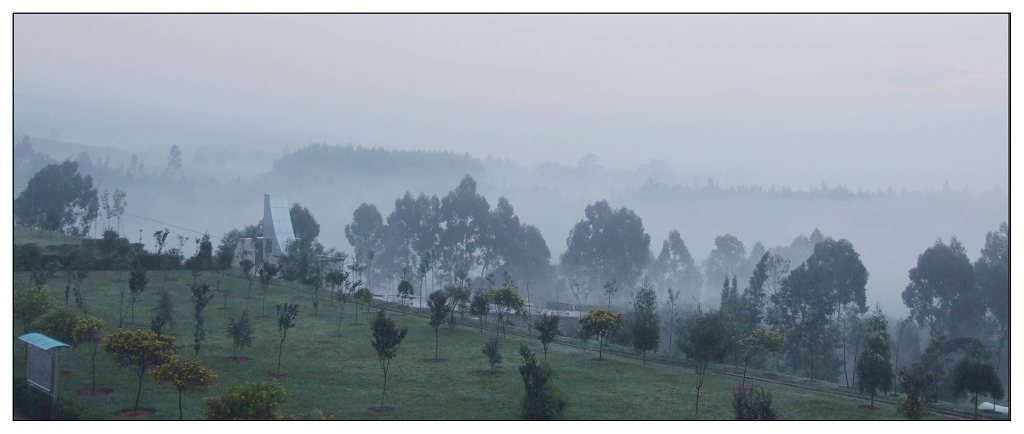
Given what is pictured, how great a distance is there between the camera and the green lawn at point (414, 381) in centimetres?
2344

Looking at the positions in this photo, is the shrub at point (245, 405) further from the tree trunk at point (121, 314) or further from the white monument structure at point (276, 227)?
the white monument structure at point (276, 227)

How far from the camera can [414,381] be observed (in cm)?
2675

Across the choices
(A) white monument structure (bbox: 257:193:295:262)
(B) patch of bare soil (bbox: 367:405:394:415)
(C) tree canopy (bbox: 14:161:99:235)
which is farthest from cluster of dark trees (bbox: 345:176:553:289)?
(B) patch of bare soil (bbox: 367:405:394:415)

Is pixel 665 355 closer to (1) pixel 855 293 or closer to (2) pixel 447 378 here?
(2) pixel 447 378

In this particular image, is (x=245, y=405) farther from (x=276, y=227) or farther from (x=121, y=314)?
(x=276, y=227)

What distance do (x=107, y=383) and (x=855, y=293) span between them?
1708 inches

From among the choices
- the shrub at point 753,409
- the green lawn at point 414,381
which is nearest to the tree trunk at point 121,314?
the green lawn at point 414,381

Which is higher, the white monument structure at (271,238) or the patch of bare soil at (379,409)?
the white monument structure at (271,238)

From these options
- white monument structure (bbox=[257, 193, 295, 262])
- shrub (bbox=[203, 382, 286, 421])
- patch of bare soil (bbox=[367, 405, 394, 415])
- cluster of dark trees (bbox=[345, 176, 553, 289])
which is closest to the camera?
shrub (bbox=[203, 382, 286, 421])

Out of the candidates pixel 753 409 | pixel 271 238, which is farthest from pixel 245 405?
pixel 271 238

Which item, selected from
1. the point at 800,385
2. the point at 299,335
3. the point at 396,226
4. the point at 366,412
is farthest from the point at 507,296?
the point at 396,226

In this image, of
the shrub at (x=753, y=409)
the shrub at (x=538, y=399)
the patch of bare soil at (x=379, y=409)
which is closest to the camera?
→ the shrub at (x=753, y=409)

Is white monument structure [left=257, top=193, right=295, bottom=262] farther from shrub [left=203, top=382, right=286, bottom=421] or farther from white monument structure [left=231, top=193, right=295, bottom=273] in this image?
shrub [left=203, top=382, right=286, bottom=421]

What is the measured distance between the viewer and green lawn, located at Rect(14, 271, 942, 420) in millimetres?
23438
